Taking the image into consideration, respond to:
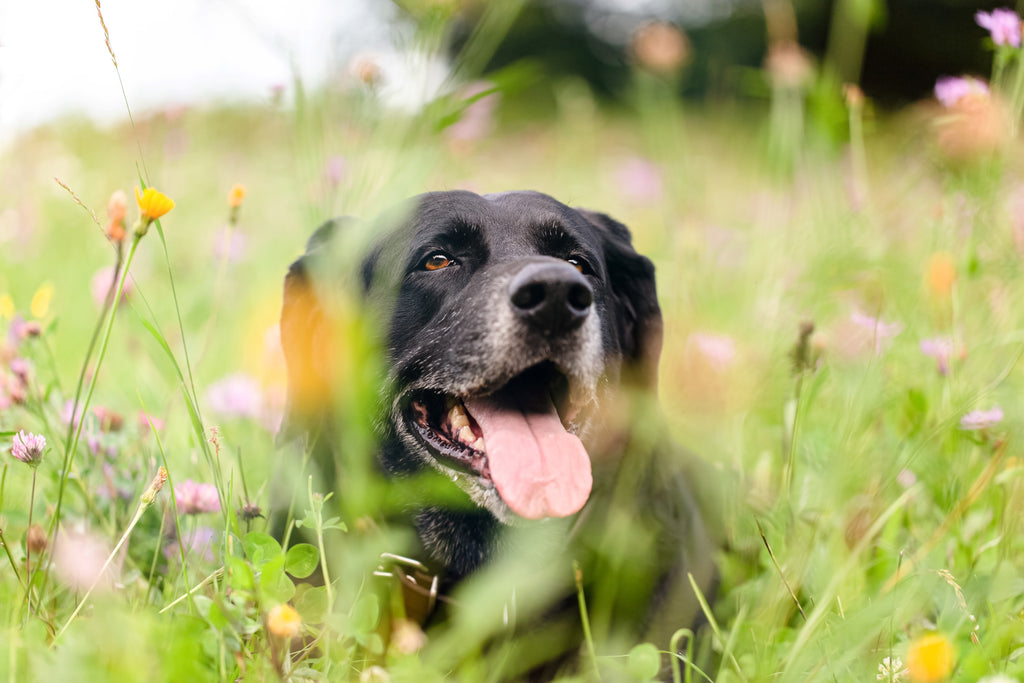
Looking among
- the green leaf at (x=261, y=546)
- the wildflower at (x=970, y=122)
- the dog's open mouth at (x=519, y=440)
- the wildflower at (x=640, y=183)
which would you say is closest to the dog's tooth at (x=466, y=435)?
the dog's open mouth at (x=519, y=440)

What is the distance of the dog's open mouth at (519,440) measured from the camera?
171 cm

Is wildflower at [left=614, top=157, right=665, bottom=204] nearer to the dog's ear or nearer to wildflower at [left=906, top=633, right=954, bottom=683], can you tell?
the dog's ear

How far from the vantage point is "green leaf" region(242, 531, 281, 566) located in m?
1.32

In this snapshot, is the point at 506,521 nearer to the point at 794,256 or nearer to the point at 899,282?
the point at 899,282

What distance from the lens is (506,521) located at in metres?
1.86

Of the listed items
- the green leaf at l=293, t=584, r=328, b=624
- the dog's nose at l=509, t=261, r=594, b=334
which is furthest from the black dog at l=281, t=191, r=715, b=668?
the green leaf at l=293, t=584, r=328, b=624

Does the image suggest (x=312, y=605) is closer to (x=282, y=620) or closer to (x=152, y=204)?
(x=282, y=620)

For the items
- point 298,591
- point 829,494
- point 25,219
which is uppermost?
point 829,494

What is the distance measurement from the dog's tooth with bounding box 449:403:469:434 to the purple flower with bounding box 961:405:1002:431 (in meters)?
1.18

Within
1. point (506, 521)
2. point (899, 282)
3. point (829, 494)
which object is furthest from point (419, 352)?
point (899, 282)

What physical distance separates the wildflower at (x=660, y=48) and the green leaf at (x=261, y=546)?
288cm

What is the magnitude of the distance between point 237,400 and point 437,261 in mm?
924

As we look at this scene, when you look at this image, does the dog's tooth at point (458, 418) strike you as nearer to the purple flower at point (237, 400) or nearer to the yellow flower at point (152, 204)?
the purple flower at point (237, 400)

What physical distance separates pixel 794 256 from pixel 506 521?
75.2 inches
